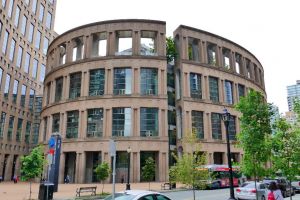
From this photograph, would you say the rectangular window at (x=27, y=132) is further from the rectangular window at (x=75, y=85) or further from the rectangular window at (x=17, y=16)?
the rectangular window at (x=17, y=16)

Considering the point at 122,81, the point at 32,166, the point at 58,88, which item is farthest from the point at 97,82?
the point at 32,166

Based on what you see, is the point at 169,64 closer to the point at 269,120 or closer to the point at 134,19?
the point at 134,19

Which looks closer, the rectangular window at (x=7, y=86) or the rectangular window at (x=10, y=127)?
the rectangular window at (x=7, y=86)

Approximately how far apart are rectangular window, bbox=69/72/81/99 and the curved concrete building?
174 mm

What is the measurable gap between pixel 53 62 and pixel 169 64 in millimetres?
22343

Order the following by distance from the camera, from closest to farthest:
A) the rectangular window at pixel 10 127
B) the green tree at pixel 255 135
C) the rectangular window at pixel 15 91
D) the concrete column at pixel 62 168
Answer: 1. the green tree at pixel 255 135
2. the concrete column at pixel 62 168
3. the rectangular window at pixel 10 127
4. the rectangular window at pixel 15 91

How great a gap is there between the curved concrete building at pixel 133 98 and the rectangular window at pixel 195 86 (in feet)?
0.58

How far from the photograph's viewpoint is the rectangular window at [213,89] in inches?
2010

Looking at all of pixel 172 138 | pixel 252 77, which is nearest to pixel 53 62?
pixel 172 138

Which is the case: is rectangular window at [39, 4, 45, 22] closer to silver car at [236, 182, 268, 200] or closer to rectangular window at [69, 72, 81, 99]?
rectangular window at [69, 72, 81, 99]

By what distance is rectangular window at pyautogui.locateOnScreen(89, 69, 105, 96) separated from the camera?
46.1 metres

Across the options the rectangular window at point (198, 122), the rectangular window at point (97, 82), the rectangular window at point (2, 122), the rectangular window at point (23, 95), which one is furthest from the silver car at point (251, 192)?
the rectangular window at point (23, 95)

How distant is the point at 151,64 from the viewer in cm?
4666

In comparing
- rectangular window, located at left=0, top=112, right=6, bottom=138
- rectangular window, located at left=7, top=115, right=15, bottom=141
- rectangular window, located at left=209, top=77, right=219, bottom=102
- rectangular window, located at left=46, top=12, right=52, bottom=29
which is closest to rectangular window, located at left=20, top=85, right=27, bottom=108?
rectangular window, located at left=7, top=115, right=15, bottom=141
